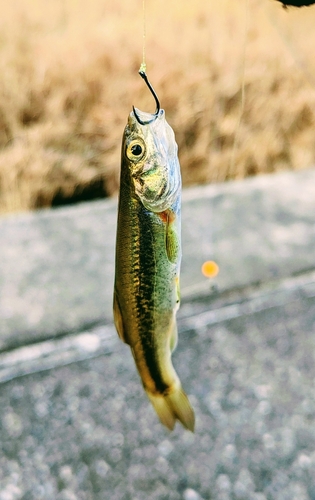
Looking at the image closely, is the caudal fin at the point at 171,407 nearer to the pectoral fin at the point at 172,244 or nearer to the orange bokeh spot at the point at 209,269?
the pectoral fin at the point at 172,244

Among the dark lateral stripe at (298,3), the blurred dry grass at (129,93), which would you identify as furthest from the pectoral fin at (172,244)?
the blurred dry grass at (129,93)

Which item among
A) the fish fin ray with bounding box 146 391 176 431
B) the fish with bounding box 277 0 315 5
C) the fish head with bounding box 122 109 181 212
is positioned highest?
the fish with bounding box 277 0 315 5

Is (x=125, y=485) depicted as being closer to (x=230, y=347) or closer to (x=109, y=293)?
(x=230, y=347)

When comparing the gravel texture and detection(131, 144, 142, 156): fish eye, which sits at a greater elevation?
detection(131, 144, 142, 156): fish eye

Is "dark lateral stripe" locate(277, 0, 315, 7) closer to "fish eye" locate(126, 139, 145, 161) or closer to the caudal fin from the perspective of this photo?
"fish eye" locate(126, 139, 145, 161)

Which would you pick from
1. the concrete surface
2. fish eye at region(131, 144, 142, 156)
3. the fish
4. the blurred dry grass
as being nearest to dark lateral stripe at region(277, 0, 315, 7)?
the fish

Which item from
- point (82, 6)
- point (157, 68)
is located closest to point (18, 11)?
point (82, 6)
